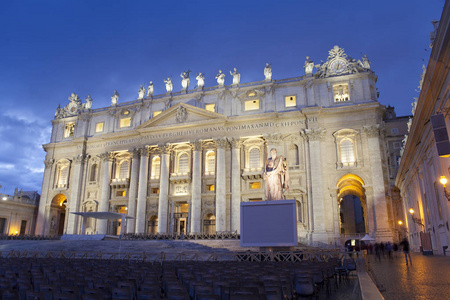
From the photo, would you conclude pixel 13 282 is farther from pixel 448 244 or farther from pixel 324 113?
pixel 324 113

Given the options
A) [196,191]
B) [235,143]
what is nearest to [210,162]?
[235,143]

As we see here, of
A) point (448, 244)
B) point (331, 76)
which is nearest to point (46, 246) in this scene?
point (448, 244)

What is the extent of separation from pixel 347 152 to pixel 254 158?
1123cm

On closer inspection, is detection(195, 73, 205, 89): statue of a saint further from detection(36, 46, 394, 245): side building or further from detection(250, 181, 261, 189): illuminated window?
detection(250, 181, 261, 189): illuminated window

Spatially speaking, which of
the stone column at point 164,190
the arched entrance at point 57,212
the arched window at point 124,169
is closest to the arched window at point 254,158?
the stone column at point 164,190

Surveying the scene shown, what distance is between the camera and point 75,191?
169 ft

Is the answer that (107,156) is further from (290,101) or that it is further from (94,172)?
(290,101)

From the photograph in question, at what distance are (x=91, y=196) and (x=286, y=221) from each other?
37.8 metres

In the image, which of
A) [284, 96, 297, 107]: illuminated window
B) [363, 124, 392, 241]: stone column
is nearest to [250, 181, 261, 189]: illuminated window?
[284, 96, 297, 107]: illuminated window

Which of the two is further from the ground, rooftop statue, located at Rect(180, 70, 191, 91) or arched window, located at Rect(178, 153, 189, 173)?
rooftop statue, located at Rect(180, 70, 191, 91)

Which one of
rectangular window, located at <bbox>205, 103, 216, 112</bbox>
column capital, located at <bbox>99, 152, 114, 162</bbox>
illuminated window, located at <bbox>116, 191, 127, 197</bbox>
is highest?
rectangular window, located at <bbox>205, 103, 216, 112</bbox>

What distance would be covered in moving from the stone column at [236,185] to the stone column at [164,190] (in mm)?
8868

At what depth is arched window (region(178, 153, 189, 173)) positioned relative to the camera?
4781cm

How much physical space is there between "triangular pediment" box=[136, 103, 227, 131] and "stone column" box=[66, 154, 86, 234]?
442 inches
